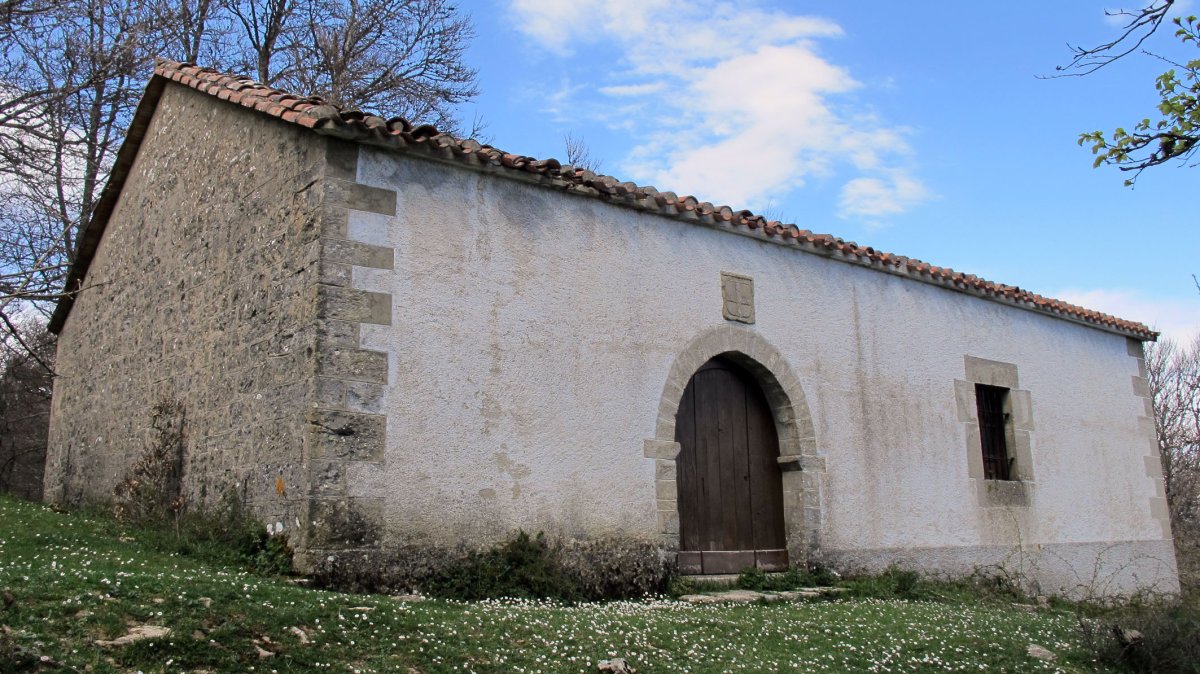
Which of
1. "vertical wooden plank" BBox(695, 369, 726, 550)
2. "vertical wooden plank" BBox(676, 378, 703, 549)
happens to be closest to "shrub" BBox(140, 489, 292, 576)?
"vertical wooden plank" BBox(676, 378, 703, 549)

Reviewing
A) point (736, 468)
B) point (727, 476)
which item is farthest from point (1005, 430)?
point (727, 476)

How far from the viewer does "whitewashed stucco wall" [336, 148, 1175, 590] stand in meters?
6.93

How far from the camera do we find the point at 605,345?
7953 millimetres

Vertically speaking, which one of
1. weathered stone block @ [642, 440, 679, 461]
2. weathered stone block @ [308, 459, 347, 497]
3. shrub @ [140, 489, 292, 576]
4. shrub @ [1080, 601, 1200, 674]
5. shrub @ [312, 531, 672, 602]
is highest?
weathered stone block @ [642, 440, 679, 461]

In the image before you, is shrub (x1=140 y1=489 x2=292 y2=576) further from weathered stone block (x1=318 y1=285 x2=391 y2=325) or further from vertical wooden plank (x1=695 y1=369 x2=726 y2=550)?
vertical wooden plank (x1=695 y1=369 x2=726 y2=550)

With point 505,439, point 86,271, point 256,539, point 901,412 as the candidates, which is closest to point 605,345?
point 505,439

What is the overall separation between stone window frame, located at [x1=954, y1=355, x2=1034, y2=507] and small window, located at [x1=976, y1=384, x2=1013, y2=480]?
0.13ft

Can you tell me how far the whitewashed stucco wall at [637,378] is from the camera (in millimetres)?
6926

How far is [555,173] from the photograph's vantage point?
7.71 meters

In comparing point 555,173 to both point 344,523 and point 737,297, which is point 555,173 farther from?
point 344,523

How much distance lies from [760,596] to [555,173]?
3780mm

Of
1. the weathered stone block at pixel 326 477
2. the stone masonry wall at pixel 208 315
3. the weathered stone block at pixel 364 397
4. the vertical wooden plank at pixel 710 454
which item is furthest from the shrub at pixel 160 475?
the vertical wooden plank at pixel 710 454

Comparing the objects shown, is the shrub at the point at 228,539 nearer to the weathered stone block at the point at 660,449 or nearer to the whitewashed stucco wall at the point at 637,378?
the whitewashed stucco wall at the point at 637,378

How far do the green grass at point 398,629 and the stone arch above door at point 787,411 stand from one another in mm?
1304
